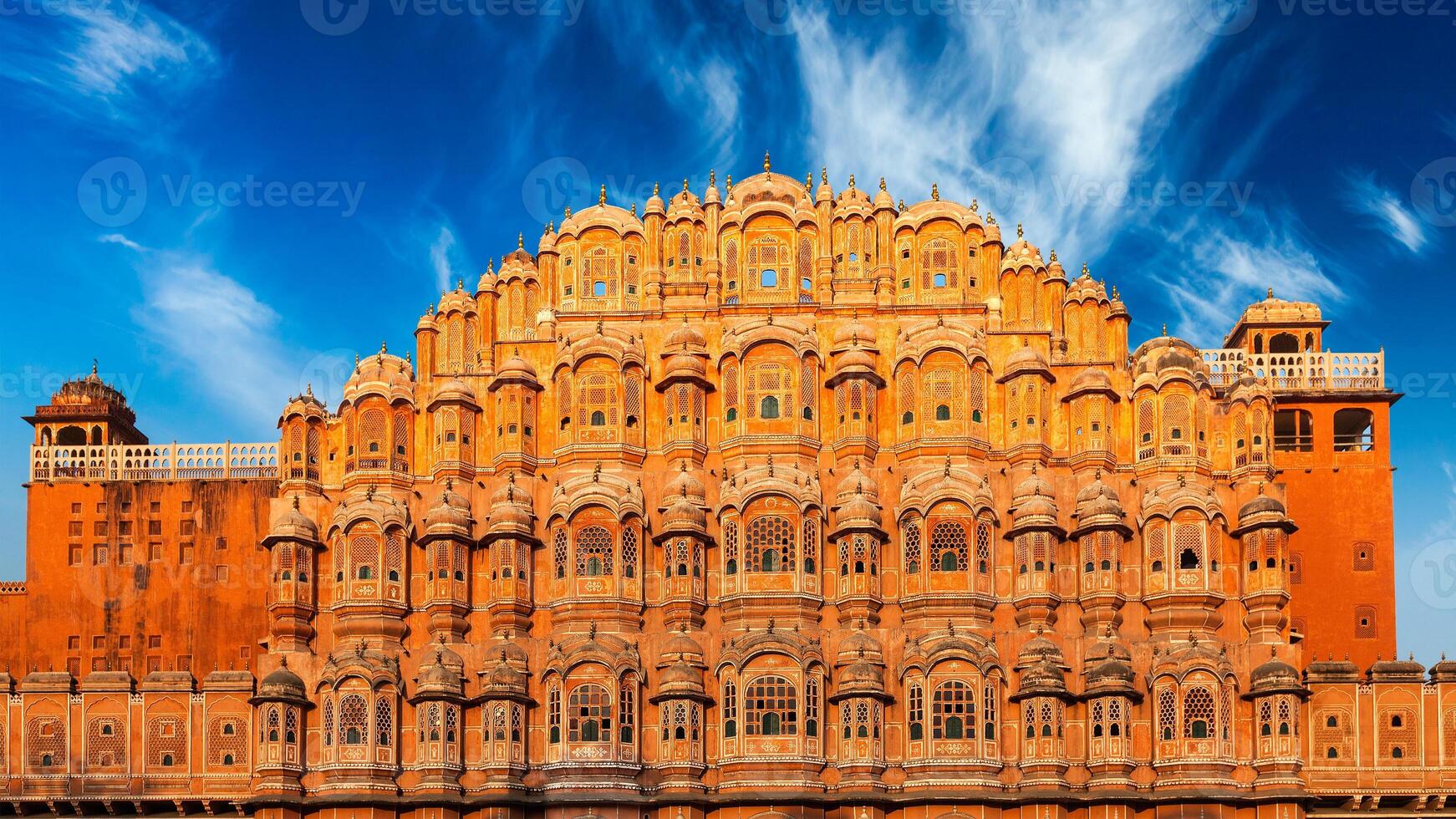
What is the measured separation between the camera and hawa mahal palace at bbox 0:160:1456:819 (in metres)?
51.3

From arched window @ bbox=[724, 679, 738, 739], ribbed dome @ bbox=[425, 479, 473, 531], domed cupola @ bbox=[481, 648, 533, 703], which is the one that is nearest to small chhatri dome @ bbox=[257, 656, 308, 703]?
domed cupola @ bbox=[481, 648, 533, 703]

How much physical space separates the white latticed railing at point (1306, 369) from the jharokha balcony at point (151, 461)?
28412 mm

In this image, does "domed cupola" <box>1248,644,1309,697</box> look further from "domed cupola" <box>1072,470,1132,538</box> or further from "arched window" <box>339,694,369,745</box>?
"arched window" <box>339,694,369,745</box>

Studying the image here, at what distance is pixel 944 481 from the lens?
52938 millimetres

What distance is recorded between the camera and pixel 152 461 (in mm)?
60875

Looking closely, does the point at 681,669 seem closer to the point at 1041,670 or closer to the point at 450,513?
the point at 450,513

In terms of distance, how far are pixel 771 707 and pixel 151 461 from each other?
21544 mm

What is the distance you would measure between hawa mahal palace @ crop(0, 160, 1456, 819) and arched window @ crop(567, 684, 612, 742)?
0.07m

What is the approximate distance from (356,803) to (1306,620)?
2680 centimetres

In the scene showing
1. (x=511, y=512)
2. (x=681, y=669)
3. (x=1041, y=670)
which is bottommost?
(x=1041, y=670)

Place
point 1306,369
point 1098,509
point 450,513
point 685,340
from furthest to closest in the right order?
point 1306,369
point 685,340
point 450,513
point 1098,509

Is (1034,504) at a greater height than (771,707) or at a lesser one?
greater

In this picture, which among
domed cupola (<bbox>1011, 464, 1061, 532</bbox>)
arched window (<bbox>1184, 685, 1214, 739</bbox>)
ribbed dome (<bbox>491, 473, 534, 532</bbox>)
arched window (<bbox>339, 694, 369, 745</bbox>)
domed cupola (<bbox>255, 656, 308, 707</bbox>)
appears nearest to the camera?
arched window (<bbox>1184, 685, 1214, 739</bbox>)

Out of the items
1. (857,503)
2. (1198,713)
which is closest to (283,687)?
(857,503)
